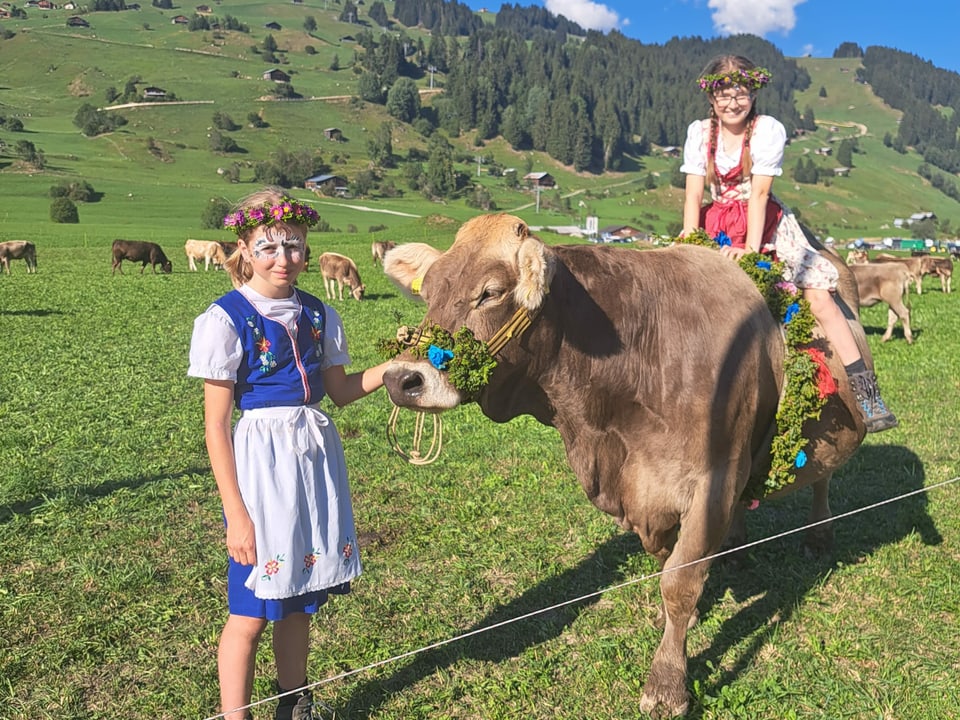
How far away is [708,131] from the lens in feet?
15.0

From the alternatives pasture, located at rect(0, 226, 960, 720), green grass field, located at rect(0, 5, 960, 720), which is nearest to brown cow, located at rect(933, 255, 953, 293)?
green grass field, located at rect(0, 5, 960, 720)

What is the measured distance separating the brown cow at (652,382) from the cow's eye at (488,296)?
0.31 ft

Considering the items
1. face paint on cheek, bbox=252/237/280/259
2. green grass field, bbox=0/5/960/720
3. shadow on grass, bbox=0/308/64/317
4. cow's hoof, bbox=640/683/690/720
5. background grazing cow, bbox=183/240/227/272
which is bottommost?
background grazing cow, bbox=183/240/227/272

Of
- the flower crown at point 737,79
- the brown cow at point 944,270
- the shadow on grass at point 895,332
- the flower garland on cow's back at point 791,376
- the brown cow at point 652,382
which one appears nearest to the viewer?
the brown cow at point 652,382

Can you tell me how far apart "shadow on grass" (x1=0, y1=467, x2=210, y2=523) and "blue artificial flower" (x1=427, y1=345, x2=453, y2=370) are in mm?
4832

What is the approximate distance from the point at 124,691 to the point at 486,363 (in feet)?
9.32

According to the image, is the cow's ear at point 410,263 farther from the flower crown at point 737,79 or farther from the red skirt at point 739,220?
the red skirt at point 739,220

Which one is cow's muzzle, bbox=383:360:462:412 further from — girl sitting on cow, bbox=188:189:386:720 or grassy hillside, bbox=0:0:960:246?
grassy hillside, bbox=0:0:960:246

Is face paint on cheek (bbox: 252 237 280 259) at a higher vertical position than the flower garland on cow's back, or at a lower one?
higher

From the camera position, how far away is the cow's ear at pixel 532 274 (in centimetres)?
301

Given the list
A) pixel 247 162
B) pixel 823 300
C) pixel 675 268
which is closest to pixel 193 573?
pixel 675 268

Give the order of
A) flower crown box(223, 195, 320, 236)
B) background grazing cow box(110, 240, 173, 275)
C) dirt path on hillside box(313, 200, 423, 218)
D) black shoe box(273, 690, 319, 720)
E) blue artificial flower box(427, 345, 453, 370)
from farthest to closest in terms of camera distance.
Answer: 1. dirt path on hillside box(313, 200, 423, 218)
2. background grazing cow box(110, 240, 173, 275)
3. black shoe box(273, 690, 319, 720)
4. flower crown box(223, 195, 320, 236)
5. blue artificial flower box(427, 345, 453, 370)

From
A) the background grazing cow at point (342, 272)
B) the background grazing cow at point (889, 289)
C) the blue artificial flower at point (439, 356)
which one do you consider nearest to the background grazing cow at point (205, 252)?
the background grazing cow at point (342, 272)

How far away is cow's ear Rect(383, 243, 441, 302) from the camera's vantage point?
11.3ft
